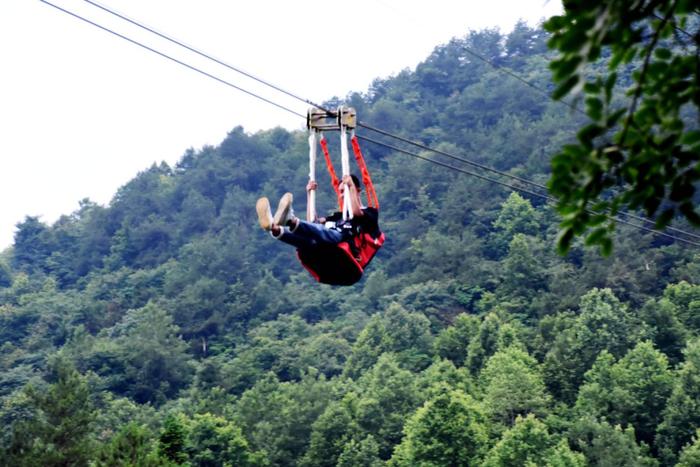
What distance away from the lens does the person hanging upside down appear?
32.5ft

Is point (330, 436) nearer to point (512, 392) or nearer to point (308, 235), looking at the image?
point (512, 392)

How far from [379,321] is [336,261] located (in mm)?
60349

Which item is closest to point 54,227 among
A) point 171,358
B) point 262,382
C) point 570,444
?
point 171,358

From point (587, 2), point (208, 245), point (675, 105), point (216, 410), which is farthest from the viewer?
point (208, 245)

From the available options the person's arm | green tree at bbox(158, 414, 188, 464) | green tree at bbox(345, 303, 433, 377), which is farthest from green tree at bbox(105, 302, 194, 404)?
the person's arm

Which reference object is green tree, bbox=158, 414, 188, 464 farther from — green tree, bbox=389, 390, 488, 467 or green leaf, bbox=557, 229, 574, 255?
green leaf, bbox=557, 229, 574, 255

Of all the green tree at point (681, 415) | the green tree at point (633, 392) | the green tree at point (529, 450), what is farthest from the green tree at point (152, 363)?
the green tree at point (681, 415)

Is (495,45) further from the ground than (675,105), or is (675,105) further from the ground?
(495,45)

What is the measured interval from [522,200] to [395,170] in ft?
59.9

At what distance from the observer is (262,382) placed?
6128 centimetres

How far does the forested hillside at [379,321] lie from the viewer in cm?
4784

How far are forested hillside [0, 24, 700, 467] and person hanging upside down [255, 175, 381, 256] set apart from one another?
26.3m

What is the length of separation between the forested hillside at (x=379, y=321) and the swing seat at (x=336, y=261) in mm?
26309

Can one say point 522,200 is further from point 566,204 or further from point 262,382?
point 566,204
